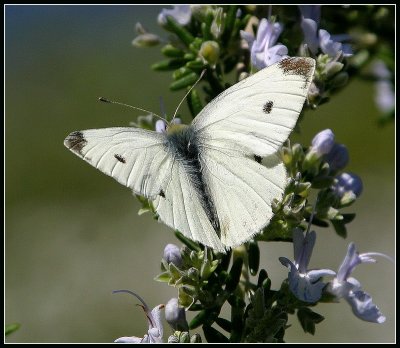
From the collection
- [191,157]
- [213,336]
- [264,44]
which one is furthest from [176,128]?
[213,336]

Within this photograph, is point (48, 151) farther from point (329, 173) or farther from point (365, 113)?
point (329, 173)

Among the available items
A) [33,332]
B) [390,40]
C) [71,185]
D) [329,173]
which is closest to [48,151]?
[71,185]

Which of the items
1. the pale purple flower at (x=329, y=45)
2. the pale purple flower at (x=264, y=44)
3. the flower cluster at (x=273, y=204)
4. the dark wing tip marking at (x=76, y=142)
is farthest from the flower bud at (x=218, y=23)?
the dark wing tip marking at (x=76, y=142)

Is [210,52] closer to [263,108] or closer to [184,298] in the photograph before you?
[263,108]

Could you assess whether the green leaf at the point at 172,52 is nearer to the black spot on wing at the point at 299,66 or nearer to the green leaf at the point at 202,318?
the black spot on wing at the point at 299,66

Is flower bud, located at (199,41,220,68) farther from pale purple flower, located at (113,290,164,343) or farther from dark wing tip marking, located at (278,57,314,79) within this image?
pale purple flower, located at (113,290,164,343)

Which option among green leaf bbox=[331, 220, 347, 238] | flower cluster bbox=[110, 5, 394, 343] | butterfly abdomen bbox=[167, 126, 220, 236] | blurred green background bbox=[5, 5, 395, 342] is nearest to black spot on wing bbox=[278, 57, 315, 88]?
flower cluster bbox=[110, 5, 394, 343]
